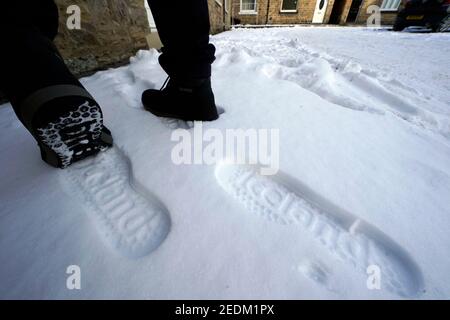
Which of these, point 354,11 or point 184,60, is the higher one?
point 184,60

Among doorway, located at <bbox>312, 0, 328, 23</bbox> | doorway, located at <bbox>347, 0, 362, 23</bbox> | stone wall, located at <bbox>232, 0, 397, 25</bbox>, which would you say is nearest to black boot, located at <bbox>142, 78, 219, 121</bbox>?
stone wall, located at <bbox>232, 0, 397, 25</bbox>

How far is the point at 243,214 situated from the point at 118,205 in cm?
35

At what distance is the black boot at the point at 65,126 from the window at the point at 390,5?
12.8 meters

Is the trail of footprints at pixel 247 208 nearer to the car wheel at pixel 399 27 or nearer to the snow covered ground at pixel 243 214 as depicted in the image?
the snow covered ground at pixel 243 214

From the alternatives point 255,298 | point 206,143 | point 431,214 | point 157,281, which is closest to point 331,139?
point 431,214

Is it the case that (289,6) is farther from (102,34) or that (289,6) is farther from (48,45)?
(48,45)

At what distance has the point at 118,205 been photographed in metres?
0.57

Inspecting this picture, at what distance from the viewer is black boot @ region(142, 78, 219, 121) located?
32.4 inches

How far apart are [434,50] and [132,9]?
3415 millimetres

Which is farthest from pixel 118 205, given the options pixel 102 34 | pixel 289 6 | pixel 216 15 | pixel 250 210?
pixel 289 6

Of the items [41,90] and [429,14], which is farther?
[429,14]

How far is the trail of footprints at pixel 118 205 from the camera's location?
0.49 m
